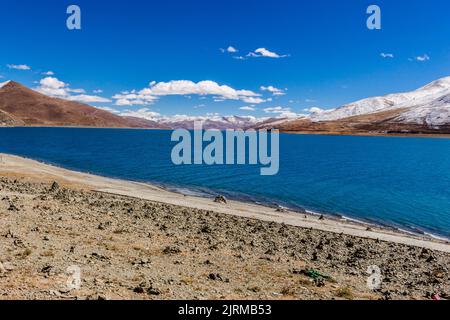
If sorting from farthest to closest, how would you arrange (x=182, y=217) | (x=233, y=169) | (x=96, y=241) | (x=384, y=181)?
(x=233, y=169), (x=384, y=181), (x=182, y=217), (x=96, y=241)

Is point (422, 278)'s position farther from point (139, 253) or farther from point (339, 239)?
point (139, 253)

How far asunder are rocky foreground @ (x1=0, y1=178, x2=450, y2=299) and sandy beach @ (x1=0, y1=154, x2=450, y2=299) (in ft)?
0.23

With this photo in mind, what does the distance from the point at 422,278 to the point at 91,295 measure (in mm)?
18918

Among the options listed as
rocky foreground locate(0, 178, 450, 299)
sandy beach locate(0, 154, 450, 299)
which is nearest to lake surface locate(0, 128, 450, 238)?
sandy beach locate(0, 154, 450, 299)

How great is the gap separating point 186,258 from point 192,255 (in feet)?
2.65

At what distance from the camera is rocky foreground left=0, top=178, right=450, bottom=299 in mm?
17078

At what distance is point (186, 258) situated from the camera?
74.5 feet

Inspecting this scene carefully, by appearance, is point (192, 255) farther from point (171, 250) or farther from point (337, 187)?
point (337, 187)

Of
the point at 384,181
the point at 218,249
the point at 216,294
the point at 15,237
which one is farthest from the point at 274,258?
the point at 384,181

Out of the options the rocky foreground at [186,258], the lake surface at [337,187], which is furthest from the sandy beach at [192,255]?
the lake surface at [337,187]

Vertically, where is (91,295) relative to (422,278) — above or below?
above

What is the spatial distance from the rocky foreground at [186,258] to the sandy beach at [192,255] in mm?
70

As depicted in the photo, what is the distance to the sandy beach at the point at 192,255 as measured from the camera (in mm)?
17234

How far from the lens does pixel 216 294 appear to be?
17.0 m
